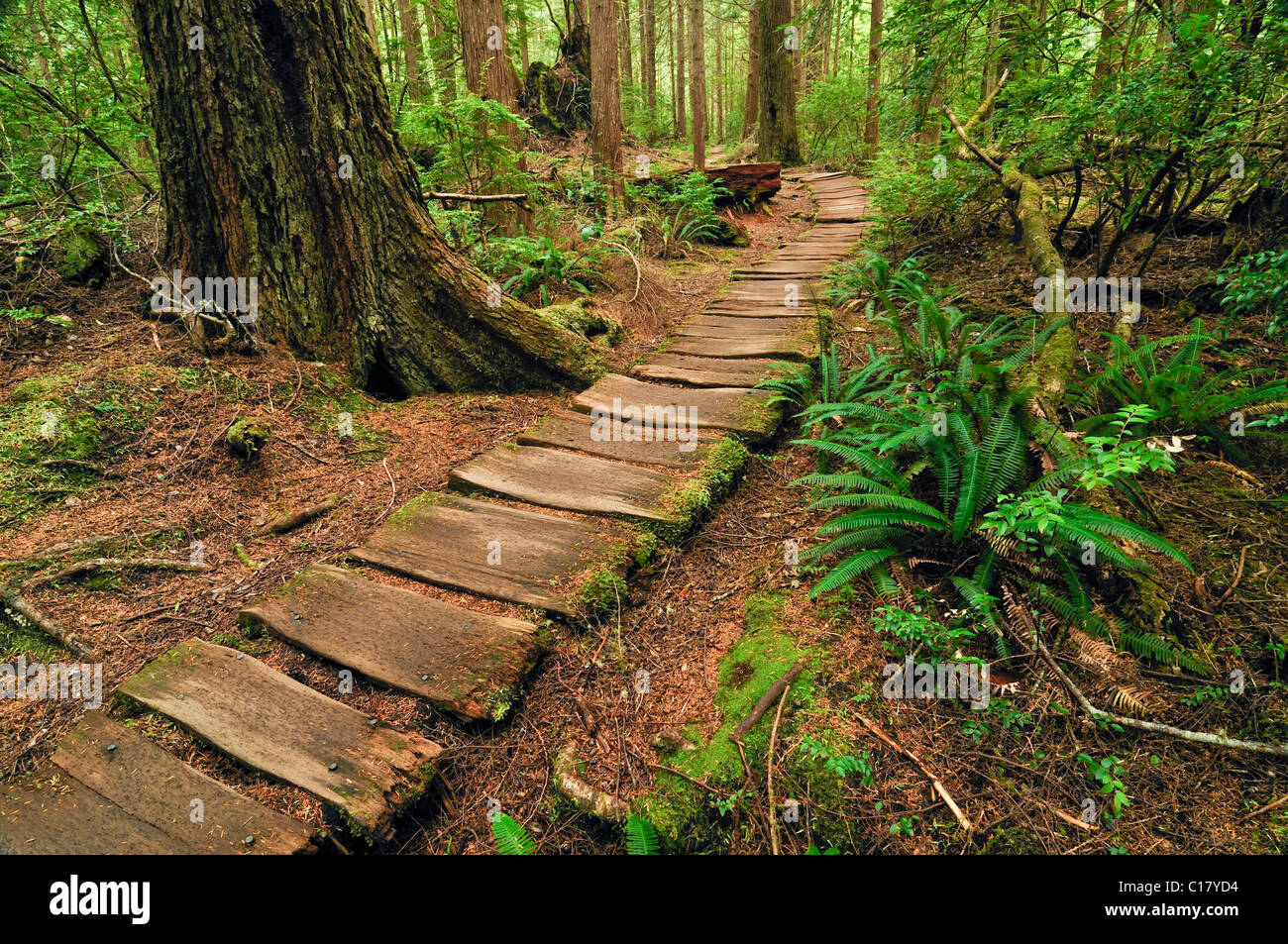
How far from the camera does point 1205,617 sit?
7.85 feet

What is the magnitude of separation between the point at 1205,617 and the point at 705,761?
2.07 m

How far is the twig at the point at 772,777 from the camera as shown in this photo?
6.53 ft

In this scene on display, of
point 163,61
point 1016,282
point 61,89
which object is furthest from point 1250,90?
point 61,89

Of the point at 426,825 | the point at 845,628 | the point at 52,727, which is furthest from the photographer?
the point at 845,628

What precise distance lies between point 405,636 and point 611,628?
95cm

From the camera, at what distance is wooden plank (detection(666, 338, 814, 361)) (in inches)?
209

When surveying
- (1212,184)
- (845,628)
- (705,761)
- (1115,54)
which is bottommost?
(705,761)

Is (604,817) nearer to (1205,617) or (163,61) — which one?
(1205,617)

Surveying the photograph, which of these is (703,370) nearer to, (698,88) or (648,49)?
(698,88)

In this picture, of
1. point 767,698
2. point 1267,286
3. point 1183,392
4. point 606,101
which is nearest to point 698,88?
point 606,101

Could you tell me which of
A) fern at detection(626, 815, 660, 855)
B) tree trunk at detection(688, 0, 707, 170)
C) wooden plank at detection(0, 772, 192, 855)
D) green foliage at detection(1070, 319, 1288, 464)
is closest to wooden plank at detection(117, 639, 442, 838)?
wooden plank at detection(0, 772, 192, 855)

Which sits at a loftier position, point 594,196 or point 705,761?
point 594,196

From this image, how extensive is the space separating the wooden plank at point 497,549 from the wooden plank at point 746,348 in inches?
106

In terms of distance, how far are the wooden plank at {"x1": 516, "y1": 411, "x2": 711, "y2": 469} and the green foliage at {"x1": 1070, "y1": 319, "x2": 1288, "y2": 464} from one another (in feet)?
7.41
